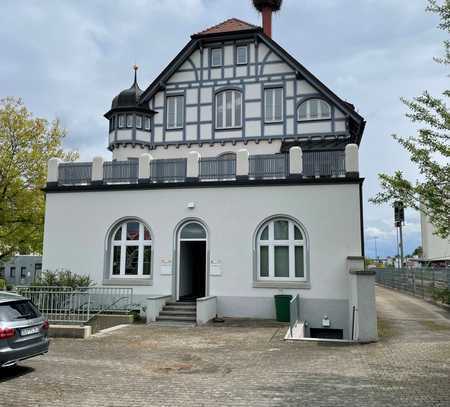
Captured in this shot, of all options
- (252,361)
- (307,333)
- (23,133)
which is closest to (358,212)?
(307,333)

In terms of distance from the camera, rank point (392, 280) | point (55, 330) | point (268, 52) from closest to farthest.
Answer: point (55, 330) < point (268, 52) < point (392, 280)

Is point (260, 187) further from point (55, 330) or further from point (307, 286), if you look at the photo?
point (55, 330)

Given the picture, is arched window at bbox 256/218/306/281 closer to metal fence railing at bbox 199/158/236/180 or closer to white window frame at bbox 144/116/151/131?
metal fence railing at bbox 199/158/236/180

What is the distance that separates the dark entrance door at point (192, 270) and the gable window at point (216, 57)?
28.2 ft

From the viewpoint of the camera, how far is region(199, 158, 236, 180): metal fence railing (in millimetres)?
16391

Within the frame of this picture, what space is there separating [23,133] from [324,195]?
48.4 feet

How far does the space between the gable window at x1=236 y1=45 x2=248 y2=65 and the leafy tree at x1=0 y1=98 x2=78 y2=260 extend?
32.6ft

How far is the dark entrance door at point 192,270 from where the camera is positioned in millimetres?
16781

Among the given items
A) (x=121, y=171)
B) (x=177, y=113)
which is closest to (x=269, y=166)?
(x=121, y=171)

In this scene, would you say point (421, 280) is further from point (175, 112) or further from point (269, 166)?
point (175, 112)

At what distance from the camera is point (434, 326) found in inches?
566

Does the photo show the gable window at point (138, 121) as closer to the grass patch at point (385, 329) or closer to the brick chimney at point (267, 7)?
the brick chimney at point (267, 7)

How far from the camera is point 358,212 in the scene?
49.8 ft

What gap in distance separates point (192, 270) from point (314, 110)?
8.67 m
